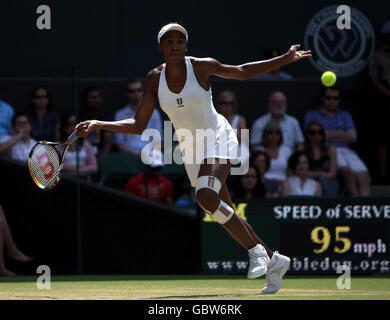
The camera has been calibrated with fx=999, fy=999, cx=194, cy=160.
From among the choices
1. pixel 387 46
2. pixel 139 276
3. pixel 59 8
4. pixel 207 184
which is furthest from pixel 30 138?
pixel 387 46

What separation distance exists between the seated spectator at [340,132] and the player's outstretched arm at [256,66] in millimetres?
4546

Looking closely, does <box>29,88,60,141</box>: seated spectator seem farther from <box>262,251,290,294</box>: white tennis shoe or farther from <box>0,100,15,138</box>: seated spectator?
<box>262,251,290,294</box>: white tennis shoe

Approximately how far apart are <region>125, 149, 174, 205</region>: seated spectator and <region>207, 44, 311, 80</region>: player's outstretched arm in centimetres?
364

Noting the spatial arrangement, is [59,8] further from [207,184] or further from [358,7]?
[207,184]

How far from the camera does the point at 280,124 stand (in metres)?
12.6

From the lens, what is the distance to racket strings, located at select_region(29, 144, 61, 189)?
324 inches

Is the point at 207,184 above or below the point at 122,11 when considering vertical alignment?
below

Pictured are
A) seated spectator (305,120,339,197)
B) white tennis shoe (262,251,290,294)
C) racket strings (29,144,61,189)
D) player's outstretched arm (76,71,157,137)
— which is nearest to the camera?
white tennis shoe (262,251,290,294)

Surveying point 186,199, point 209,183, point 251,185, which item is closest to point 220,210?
point 209,183

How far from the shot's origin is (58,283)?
10023 mm

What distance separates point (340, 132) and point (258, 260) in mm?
5214

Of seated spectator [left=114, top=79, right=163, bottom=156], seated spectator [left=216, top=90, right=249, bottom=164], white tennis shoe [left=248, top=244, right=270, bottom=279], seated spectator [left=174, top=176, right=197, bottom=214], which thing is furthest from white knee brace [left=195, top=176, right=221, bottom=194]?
seated spectator [left=114, top=79, right=163, bottom=156]

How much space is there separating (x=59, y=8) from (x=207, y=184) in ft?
23.2

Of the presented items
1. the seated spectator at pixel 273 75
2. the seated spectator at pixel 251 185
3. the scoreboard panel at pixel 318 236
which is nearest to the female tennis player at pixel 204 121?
the scoreboard panel at pixel 318 236
